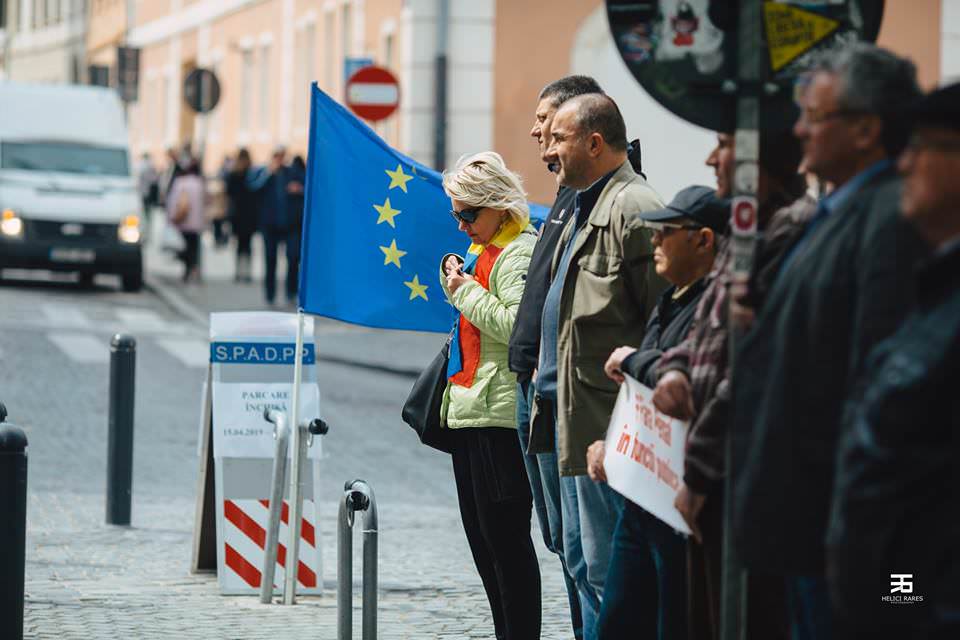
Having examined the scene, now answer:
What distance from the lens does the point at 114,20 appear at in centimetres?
5875

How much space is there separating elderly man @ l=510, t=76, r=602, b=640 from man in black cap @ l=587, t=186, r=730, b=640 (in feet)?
2.83

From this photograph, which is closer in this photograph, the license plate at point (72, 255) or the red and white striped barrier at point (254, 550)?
the red and white striped barrier at point (254, 550)

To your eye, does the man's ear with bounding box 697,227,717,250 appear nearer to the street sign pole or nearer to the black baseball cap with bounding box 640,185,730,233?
the black baseball cap with bounding box 640,185,730,233

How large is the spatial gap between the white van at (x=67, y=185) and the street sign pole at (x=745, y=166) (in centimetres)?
2234

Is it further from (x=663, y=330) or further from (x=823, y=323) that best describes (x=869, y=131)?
(x=663, y=330)

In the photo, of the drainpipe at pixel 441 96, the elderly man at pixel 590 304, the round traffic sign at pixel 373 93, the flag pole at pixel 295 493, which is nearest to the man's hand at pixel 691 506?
the elderly man at pixel 590 304

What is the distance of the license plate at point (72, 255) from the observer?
2622cm

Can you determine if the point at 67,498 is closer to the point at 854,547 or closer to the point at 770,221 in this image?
the point at 770,221

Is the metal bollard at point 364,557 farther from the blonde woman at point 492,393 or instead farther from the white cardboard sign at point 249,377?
the white cardboard sign at point 249,377

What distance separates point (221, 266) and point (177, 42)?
1559 centimetres

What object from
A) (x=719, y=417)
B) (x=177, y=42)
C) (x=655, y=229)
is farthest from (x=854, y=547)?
(x=177, y=42)

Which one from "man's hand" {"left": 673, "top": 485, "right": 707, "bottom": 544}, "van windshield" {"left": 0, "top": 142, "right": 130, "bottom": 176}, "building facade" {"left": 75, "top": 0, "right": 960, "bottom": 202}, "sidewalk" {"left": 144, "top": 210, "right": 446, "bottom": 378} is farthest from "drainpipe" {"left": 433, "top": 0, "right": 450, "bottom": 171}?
Answer: "man's hand" {"left": 673, "top": 485, "right": 707, "bottom": 544}

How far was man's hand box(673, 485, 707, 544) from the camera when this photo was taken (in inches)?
189

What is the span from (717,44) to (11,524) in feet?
9.36
